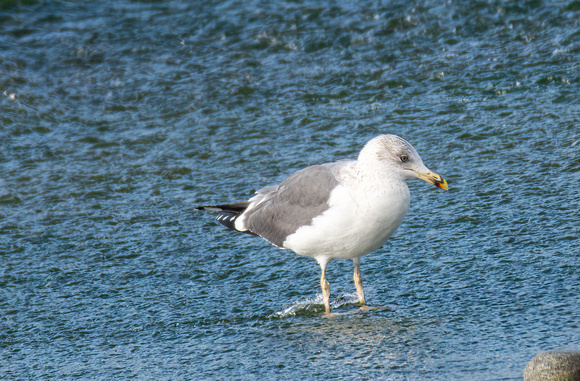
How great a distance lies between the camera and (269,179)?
6.54 m

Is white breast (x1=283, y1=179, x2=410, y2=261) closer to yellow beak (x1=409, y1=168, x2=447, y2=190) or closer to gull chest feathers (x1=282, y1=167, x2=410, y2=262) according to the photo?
gull chest feathers (x1=282, y1=167, x2=410, y2=262)

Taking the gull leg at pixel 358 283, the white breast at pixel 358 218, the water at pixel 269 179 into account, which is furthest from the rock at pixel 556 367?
the gull leg at pixel 358 283

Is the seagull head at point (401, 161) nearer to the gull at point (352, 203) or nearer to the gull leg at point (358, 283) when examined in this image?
the gull at point (352, 203)

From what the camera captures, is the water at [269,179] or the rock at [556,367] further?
the water at [269,179]

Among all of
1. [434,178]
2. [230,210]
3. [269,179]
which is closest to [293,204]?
[230,210]

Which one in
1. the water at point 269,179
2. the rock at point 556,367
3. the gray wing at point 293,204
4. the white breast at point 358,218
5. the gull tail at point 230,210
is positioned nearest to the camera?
the rock at point 556,367

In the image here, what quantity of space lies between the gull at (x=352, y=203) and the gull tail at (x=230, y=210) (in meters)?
0.52

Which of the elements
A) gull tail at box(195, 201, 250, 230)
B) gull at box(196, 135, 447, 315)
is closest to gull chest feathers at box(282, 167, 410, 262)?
gull at box(196, 135, 447, 315)

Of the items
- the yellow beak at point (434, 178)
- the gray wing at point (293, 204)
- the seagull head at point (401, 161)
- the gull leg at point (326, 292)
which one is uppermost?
the seagull head at point (401, 161)

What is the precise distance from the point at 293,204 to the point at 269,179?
1.76m

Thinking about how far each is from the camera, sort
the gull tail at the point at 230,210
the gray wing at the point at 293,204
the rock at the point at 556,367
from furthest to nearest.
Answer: the gull tail at the point at 230,210
the gray wing at the point at 293,204
the rock at the point at 556,367

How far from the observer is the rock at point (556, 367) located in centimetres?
319

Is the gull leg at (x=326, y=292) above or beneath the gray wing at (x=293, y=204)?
beneath

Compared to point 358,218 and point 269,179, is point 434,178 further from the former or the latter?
point 269,179
